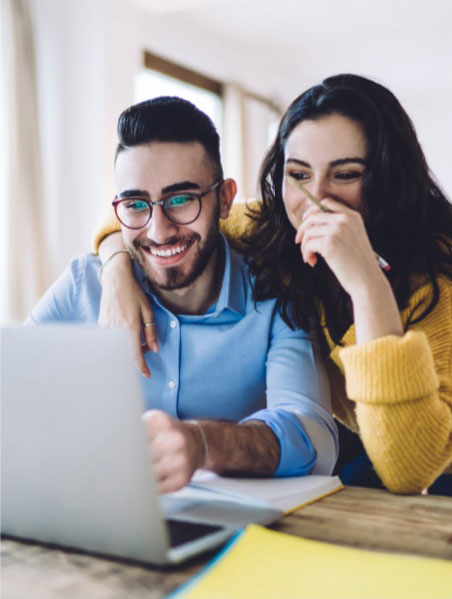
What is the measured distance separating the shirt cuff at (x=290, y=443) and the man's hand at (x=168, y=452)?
224mm

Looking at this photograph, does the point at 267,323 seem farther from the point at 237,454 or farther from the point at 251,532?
the point at 251,532

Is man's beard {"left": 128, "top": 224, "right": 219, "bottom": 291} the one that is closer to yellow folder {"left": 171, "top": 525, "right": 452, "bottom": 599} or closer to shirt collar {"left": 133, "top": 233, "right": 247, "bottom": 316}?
shirt collar {"left": 133, "top": 233, "right": 247, "bottom": 316}

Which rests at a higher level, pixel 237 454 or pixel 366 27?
pixel 366 27

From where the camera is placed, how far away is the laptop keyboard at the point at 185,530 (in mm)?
672

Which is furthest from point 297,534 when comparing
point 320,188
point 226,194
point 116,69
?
point 116,69

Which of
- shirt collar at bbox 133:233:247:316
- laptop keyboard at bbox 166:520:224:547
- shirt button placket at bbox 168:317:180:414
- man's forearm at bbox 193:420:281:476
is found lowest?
laptop keyboard at bbox 166:520:224:547

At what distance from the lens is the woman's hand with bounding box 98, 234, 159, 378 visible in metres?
1.33

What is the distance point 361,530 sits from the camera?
0.75 metres

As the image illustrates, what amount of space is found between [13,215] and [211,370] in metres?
2.84

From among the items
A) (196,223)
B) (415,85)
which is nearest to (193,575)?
(196,223)

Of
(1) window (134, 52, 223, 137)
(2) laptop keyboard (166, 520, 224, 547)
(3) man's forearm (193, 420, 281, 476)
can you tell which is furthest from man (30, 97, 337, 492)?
(1) window (134, 52, 223, 137)

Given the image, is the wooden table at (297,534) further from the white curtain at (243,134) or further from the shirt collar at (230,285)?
the white curtain at (243,134)

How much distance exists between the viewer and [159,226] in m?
1.37

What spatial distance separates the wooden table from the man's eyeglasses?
71 centimetres
